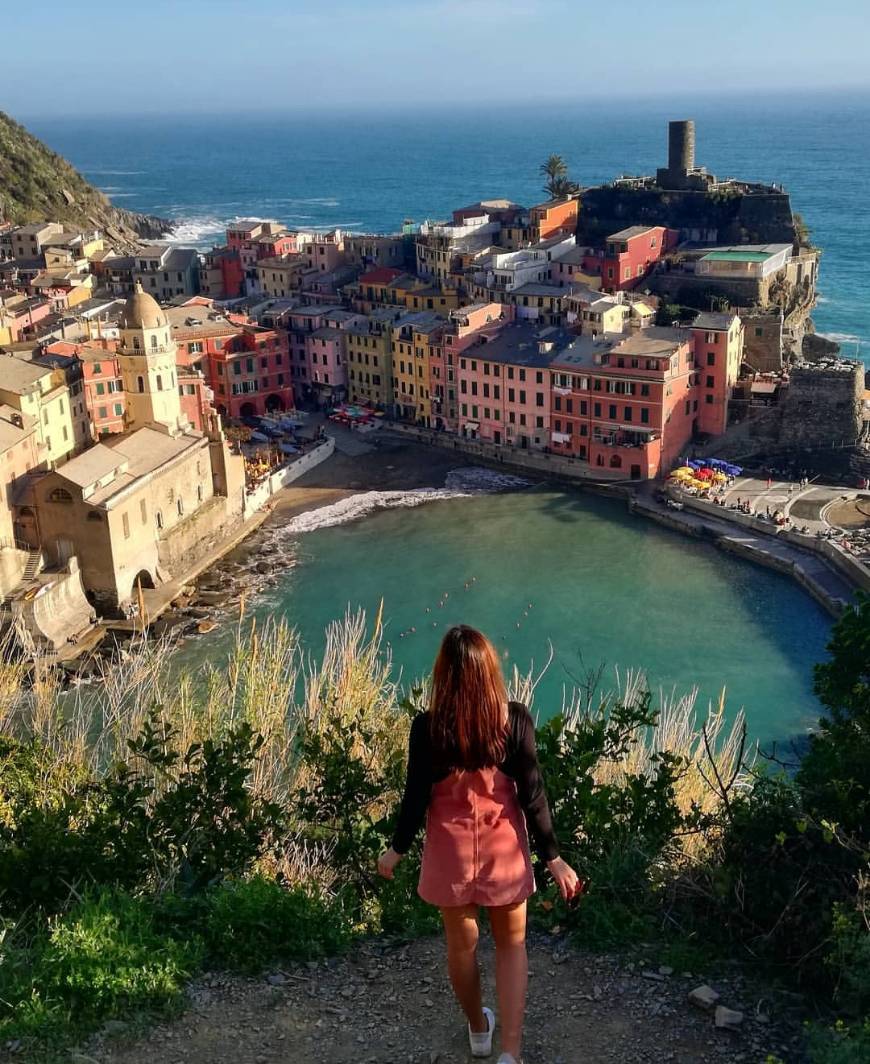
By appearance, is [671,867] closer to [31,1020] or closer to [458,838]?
[458,838]

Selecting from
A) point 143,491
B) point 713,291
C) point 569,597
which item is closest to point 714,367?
point 713,291

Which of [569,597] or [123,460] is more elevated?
[123,460]

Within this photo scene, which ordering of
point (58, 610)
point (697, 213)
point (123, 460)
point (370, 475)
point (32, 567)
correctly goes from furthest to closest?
point (697, 213) < point (370, 475) < point (123, 460) < point (32, 567) < point (58, 610)

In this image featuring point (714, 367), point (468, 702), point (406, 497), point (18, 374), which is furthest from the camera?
point (714, 367)

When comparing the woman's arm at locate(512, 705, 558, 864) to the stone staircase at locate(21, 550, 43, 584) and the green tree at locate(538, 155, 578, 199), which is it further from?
the green tree at locate(538, 155, 578, 199)

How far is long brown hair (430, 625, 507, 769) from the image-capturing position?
16.7 feet

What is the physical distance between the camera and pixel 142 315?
3450 cm

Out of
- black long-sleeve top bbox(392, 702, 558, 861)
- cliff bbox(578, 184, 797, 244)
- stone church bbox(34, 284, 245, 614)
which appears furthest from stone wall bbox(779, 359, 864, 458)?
black long-sleeve top bbox(392, 702, 558, 861)

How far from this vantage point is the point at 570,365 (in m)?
39.2

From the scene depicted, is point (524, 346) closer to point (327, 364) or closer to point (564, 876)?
point (327, 364)

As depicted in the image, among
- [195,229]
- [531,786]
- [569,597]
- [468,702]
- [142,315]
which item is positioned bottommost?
[569,597]

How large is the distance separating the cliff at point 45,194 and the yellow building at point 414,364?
140ft

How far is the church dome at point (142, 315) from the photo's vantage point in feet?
113

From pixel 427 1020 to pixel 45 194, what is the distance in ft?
289
